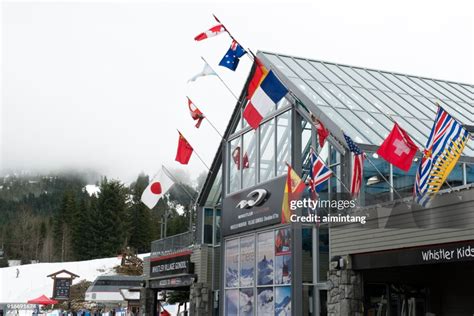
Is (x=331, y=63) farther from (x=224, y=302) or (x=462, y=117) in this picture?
(x=224, y=302)

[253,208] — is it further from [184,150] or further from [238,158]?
[184,150]

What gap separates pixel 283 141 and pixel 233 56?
393 cm

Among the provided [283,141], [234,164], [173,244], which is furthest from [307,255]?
[173,244]

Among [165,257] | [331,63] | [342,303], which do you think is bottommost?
[342,303]

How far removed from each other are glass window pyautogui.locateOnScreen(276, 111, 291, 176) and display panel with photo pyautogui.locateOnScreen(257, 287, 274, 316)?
3.89m

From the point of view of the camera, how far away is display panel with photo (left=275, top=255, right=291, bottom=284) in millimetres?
21297

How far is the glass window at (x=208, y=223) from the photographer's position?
28312 millimetres

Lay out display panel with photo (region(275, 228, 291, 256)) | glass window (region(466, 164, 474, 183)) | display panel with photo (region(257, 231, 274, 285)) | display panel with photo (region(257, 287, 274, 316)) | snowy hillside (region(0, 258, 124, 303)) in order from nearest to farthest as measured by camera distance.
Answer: glass window (region(466, 164, 474, 183)), display panel with photo (region(275, 228, 291, 256)), display panel with photo (region(257, 287, 274, 316)), display panel with photo (region(257, 231, 274, 285)), snowy hillside (region(0, 258, 124, 303))

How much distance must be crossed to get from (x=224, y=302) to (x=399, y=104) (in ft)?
31.2

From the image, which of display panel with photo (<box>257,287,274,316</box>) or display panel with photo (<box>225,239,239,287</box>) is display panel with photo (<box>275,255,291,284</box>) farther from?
display panel with photo (<box>225,239,239,287</box>)

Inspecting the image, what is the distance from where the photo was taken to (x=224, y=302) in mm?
25141

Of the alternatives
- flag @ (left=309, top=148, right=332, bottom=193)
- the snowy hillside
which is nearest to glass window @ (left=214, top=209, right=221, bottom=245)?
flag @ (left=309, top=148, right=332, bottom=193)

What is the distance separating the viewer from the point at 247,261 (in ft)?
78.5

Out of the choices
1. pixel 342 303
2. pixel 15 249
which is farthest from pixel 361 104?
pixel 15 249
